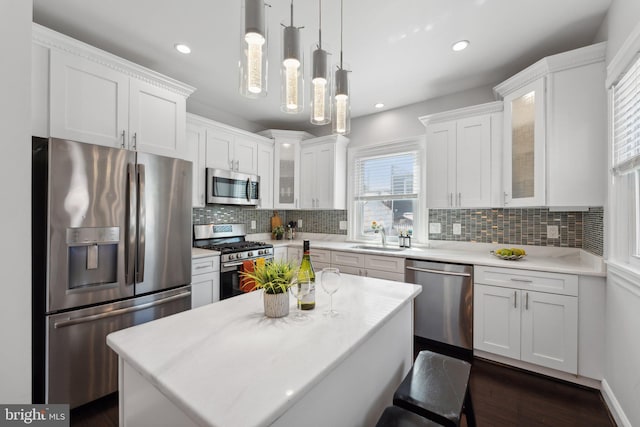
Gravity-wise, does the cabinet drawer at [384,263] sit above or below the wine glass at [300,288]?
below

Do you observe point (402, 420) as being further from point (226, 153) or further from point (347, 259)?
point (226, 153)

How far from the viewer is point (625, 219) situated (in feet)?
5.65

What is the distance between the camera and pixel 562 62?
7.02 feet

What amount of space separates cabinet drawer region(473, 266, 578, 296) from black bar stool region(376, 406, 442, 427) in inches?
69.4

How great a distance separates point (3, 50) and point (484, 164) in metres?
3.38

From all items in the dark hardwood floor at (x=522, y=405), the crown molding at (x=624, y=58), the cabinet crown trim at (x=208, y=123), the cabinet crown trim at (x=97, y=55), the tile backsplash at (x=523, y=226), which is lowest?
the dark hardwood floor at (x=522, y=405)

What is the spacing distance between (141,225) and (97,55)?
1.31 m

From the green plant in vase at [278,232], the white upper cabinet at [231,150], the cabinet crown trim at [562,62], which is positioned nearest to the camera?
the cabinet crown trim at [562,62]

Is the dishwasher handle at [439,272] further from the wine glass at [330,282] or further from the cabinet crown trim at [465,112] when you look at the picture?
the wine glass at [330,282]

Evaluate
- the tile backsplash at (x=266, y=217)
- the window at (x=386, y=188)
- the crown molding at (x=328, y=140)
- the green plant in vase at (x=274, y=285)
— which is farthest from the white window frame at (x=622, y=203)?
the tile backsplash at (x=266, y=217)

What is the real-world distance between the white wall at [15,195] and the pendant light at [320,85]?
1.24 m

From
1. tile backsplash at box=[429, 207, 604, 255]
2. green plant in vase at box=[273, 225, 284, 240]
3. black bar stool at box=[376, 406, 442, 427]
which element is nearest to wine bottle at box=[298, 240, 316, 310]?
black bar stool at box=[376, 406, 442, 427]

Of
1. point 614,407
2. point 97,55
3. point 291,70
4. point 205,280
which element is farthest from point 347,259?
point 97,55

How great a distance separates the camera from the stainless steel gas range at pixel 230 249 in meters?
2.92
